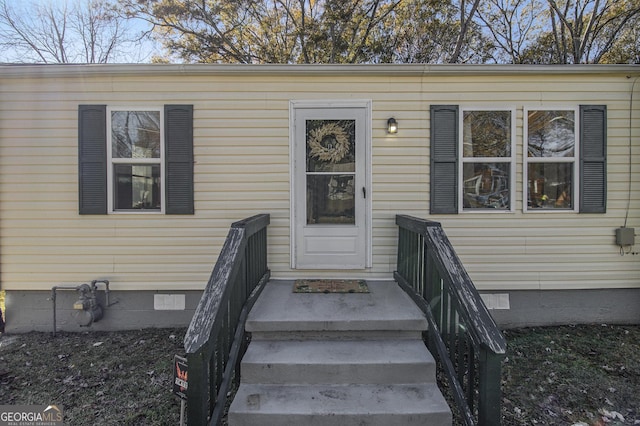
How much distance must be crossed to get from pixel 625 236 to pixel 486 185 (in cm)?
171

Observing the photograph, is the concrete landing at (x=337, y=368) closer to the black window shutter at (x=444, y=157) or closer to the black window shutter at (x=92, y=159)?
the black window shutter at (x=444, y=157)

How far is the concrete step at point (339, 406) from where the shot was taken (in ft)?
6.98

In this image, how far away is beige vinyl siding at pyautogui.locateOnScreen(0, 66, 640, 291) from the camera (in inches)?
149

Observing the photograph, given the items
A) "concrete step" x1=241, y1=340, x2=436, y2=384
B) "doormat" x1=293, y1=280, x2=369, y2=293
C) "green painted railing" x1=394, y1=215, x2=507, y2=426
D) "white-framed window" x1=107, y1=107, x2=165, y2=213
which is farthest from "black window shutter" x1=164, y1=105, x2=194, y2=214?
"green painted railing" x1=394, y1=215, x2=507, y2=426

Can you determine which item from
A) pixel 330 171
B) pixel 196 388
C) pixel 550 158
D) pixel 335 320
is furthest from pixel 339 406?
pixel 550 158

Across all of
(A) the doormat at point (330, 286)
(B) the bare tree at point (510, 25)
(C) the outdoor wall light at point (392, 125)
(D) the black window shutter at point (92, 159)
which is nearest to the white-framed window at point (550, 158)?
(C) the outdoor wall light at point (392, 125)

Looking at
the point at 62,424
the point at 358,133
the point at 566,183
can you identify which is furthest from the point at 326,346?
the point at 566,183

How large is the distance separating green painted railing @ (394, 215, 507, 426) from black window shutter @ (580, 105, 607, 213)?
2333 mm

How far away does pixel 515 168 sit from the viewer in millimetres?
3824

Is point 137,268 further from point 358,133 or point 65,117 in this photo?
point 358,133

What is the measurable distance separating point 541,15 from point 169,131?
1232 cm

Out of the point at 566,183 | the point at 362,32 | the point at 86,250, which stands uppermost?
the point at 362,32

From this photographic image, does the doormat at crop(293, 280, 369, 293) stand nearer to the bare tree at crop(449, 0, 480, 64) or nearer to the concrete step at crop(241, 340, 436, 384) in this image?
the concrete step at crop(241, 340, 436, 384)

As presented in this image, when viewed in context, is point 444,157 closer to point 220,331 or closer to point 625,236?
point 625,236
